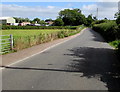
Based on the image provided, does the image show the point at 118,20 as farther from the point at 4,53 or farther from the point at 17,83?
the point at 17,83

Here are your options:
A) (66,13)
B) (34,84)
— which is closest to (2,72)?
(34,84)

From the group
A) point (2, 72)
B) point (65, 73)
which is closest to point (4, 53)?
point (2, 72)

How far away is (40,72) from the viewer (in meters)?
7.93

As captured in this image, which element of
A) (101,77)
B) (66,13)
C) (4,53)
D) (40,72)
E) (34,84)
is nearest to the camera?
(34,84)

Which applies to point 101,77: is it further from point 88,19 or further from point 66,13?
point 88,19

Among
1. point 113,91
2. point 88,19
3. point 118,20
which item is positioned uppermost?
point 88,19

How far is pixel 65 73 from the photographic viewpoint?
7.87 meters

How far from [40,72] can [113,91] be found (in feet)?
10.8

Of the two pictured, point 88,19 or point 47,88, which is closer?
point 47,88

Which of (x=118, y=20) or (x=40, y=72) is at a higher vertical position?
(x=118, y=20)

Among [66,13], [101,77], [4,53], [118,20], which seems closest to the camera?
[101,77]

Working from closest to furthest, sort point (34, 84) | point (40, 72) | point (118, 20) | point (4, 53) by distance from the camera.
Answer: point (34, 84) → point (40, 72) → point (4, 53) → point (118, 20)

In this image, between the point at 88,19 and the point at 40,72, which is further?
the point at 88,19

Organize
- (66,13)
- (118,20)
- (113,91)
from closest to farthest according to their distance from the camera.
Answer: (113,91), (118,20), (66,13)
